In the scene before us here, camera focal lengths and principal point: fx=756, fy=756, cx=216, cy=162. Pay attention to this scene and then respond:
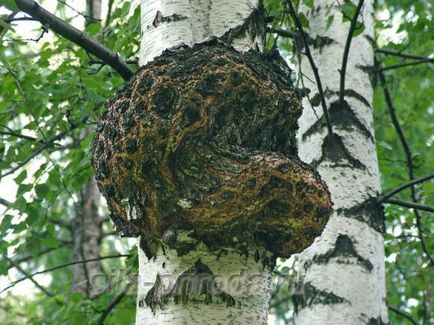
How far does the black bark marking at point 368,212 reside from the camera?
2.76m

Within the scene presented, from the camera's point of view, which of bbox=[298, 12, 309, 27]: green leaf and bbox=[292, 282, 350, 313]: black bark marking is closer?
bbox=[292, 282, 350, 313]: black bark marking

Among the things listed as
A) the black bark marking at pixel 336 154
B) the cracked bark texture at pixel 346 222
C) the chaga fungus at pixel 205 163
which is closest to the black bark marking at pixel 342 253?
the cracked bark texture at pixel 346 222

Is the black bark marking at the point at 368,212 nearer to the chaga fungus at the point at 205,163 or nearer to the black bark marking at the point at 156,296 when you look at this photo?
the chaga fungus at the point at 205,163

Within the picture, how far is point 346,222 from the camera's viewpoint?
274 cm

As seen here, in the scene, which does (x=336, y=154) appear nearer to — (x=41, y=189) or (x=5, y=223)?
(x=41, y=189)

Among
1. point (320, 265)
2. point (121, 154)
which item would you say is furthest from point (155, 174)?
point (320, 265)

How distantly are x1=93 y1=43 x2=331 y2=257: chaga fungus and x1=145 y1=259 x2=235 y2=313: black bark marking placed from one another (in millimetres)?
75

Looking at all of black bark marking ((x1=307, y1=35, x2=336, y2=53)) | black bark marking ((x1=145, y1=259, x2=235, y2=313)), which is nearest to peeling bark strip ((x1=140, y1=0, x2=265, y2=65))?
black bark marking ((x1=145, y1=259, x2=235, y2=313))

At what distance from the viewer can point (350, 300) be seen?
2.61 m

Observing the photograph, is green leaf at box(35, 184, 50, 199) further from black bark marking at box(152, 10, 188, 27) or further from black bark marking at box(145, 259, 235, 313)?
black bark marking at box(145, 259, 235, 313)

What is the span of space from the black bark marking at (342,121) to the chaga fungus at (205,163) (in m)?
1.18

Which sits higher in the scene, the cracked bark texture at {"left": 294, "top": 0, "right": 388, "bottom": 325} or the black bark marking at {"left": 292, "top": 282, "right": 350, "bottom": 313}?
the cracked bark texture at {"left": 294, "top": 0, "right": 388, "bottom": 325}

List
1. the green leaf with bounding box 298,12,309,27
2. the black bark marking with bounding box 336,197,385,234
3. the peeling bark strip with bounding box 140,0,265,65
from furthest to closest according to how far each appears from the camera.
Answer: the green leaf with bounding box 298,12,309,27
the black bark marking with bounding box 336,197,385,234
the peeling bark strip with bounding box 140,0,265,65

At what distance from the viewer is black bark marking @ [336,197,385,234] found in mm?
2764
